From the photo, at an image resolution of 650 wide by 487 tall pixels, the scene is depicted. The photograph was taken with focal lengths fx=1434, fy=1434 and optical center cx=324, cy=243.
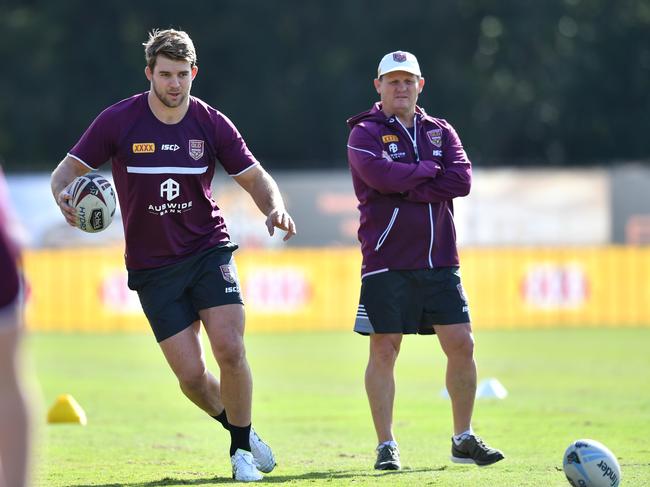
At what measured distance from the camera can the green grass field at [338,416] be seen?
332 inches

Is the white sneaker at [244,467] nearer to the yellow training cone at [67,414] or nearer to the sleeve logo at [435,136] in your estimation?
the sleeve logo at [435,136]

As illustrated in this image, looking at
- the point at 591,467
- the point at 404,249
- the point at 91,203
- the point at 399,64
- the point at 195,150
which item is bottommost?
the point at 591,467

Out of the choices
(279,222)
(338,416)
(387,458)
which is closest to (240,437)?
(387,458)

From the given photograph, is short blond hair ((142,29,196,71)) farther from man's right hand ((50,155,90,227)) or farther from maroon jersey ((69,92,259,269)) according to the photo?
man's right hand ((50,155,90,227))

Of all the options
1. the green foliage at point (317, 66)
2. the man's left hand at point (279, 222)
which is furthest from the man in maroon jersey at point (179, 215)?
the green foliage at point (317, 66)

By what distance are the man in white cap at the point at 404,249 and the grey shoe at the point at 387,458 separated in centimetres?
4

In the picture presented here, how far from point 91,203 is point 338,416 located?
4618mm

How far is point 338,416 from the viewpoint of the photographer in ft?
39.8

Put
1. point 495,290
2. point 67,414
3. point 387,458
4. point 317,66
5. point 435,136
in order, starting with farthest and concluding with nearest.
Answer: point 317,66, point 495,290, point 67,414, point 435,136, point 387,458

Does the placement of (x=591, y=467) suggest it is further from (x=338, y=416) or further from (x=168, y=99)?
(x=338, y=416)

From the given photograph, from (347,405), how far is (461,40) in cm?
4393

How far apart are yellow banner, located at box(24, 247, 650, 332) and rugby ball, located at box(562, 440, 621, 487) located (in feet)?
58.5

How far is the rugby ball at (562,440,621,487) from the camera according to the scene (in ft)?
23.8

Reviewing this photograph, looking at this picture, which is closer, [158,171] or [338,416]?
[158,171]
